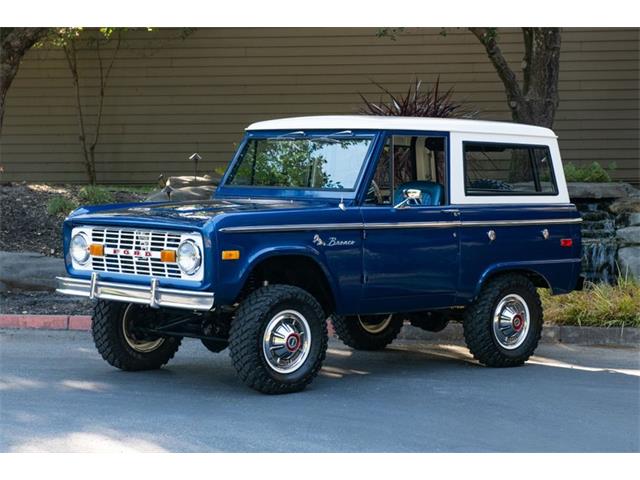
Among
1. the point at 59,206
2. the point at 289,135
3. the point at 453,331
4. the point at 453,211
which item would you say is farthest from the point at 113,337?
the point at 59,206

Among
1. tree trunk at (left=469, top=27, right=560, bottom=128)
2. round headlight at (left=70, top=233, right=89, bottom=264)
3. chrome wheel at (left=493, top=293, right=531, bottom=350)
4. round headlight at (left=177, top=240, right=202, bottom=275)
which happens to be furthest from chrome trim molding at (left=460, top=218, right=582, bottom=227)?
tree trunk at (left=469, top=27, right=560, bottom=128)

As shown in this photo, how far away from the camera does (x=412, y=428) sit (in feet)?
22.9

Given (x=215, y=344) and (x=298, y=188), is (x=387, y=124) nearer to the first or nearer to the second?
(x=298, y=188)

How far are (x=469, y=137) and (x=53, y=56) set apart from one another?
38.2 feet

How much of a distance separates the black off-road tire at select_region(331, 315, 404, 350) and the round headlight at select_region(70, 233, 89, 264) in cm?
252

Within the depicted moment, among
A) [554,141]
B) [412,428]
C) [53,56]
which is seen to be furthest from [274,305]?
[53,56]

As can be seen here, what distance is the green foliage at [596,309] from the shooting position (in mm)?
10859

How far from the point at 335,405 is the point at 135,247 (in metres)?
1.82

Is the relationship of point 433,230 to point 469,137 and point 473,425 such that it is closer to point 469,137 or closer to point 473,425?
point 469,137

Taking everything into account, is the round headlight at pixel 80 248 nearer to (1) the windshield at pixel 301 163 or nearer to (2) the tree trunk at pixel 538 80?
(1) the windshield at pixel 301 163

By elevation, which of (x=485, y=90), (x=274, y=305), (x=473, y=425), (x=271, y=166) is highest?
(x=485, y=90)

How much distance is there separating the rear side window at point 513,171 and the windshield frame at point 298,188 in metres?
1.00

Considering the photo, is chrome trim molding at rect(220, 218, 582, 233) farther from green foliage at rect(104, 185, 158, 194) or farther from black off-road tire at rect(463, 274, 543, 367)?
green foliage at rect(104, 185, 158, 194)

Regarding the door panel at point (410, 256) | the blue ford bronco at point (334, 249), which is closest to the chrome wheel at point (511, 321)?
the blue ford bronco at point (334, 249)
